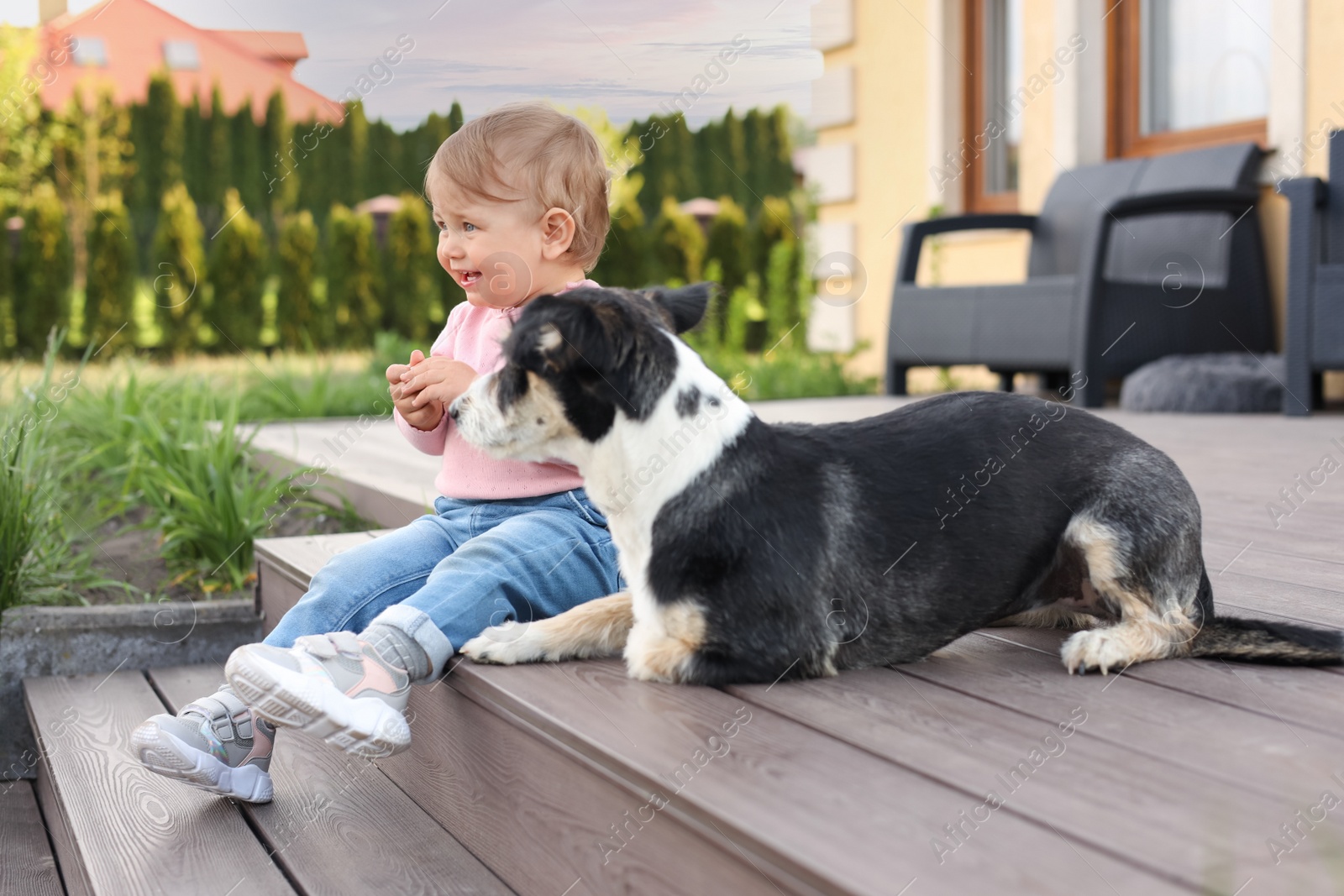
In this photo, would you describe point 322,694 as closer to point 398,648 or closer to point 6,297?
point 398,648

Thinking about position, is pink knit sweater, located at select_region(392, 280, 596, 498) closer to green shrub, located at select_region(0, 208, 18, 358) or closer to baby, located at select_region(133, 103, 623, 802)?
baby, located at select_region(133, 103, 623, 802)

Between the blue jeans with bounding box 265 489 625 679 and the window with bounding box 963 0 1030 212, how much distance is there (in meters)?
6.46

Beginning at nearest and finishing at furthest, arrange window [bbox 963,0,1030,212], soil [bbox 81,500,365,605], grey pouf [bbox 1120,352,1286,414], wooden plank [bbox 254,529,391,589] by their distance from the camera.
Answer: wooden plank [bbox 254,529,391,589]
soil [bbox 81,500,365,605]
grey pouf [bbox 1120,352,1286,414]
window [bbox 963,0,1030,212]

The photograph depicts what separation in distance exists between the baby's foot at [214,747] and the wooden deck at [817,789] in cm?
9

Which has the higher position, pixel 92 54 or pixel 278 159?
pixel 92 54

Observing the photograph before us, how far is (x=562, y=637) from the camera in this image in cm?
207

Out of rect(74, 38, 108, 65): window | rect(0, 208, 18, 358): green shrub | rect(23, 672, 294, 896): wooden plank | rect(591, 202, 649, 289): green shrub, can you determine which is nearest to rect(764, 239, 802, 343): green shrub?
rect(591, 202, 649, 289): green shrub

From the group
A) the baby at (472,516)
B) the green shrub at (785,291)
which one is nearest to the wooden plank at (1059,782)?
the baby at (472,516)

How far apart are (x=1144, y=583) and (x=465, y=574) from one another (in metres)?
1.20

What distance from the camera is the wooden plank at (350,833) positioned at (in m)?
2.01

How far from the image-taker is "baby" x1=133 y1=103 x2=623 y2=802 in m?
2.13

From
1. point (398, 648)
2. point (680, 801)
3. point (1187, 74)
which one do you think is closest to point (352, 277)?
point (1187, 74)

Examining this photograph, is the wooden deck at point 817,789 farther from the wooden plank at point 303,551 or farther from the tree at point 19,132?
the tree at point 19,132

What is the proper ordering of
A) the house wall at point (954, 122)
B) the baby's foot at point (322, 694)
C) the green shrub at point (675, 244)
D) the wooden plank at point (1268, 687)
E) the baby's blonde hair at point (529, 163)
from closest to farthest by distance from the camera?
the wooden plank at point (1268, 687) < the baby's foot at point (322, 694) < the baby's blonde hair at point (529, 163) < the house wall at point (954, 122) < the green shrub at point (675, 244)
